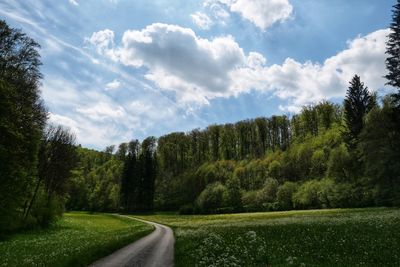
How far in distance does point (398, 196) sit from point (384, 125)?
11.5m

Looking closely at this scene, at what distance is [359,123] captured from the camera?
6912cm

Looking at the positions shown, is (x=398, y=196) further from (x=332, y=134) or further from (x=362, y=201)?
(x=332, y=134)

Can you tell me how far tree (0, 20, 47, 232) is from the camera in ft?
97.4

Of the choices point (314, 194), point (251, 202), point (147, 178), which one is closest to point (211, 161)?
point (147, 178)

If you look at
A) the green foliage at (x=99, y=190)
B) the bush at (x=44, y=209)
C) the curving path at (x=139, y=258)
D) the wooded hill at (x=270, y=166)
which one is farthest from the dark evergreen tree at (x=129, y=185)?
the curving path at (x=139, y=258)

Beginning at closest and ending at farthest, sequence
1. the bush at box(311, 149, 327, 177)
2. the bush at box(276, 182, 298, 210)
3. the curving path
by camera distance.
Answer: the curving path → the bush at box(276, 182, 298, 210) → the bush at box(311, 149, 327, 177)

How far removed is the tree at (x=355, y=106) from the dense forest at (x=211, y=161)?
0.62 feet

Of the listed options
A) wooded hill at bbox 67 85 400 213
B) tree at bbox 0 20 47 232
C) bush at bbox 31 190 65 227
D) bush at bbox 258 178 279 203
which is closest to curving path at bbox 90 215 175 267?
tree at bbox 0 20 47 232

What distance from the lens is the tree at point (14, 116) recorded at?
97.4 feet

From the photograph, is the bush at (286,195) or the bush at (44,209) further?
the bush at (286,195)

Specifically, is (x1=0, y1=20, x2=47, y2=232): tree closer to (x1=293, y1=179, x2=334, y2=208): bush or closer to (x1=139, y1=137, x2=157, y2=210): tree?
(x1=293, y1=179, x2=334, y2=208): bush

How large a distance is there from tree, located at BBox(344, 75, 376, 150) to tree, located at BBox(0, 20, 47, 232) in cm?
5697

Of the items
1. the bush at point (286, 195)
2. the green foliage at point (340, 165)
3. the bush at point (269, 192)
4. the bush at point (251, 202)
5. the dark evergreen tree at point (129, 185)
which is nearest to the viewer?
the green foliage at point (340, 165)

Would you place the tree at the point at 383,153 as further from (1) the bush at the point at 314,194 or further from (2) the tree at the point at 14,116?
(2) the tree at the point at 14,116
